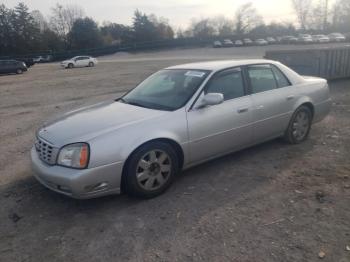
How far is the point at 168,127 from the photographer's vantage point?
13.2 feet

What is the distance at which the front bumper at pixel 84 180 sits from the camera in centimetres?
351

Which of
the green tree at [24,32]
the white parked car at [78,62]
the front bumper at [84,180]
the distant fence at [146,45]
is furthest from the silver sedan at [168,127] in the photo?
the green tree at [24,32]

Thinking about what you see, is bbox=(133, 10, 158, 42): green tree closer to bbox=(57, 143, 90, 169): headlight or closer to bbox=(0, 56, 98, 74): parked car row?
bbox=(0, 56, 98, 74): parked car row

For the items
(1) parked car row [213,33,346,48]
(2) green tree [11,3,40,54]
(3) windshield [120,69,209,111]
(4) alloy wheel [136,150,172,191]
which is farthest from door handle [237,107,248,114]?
(2) green tree [11,3,40,54]

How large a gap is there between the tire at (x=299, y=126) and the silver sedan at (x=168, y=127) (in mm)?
17

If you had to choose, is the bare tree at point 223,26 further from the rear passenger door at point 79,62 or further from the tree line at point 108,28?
the rear passenger door at point 79,62

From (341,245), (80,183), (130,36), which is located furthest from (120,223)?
(130,36)

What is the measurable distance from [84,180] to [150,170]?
0.80m

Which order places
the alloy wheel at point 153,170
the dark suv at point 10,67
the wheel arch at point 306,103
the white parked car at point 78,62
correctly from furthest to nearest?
the white parked car at point 78,62
the dark suv at point 10,67
the wheel arch at point 306,103
the alloy wheel at point 153,170

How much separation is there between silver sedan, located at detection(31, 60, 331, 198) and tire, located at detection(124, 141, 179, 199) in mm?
12

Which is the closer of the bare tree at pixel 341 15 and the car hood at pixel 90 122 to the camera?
the car hood at pixel 90 122

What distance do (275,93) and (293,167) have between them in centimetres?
119

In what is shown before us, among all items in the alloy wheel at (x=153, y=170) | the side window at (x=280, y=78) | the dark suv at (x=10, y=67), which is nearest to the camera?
the alloy wheel at (x=153, y=170)

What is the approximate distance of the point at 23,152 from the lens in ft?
19.6
